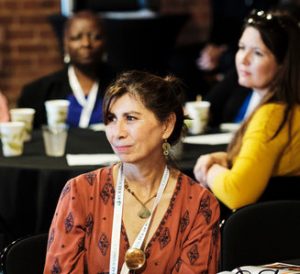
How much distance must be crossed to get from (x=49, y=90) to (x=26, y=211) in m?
1.16

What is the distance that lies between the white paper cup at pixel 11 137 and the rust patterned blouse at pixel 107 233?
1291mm

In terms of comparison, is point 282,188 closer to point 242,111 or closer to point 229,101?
point 242,111

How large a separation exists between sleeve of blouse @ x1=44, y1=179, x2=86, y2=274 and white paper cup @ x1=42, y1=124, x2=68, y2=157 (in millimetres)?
1364

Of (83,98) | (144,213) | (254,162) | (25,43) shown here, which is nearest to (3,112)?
(83,98)

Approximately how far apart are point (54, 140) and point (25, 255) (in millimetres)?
1306

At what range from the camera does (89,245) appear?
2.32 m

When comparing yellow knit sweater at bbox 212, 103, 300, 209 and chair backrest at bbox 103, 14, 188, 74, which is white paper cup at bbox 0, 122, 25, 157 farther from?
chair backrest at bbox 103, 14, 188, 74

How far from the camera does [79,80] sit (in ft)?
15.2

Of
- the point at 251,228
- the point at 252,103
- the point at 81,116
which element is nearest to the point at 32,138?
the point at 81,116

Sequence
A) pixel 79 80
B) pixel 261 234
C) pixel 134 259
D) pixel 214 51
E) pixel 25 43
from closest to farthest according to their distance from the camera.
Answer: pixel 134 259
pixel 261 234
pixel 79 80
pixel 214 51
pixel 25 43

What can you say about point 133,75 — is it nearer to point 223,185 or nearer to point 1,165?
point 223,185

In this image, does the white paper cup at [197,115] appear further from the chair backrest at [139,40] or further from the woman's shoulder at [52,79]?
the chair backrest at [139,40]

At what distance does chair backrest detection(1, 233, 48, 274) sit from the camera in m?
2.35

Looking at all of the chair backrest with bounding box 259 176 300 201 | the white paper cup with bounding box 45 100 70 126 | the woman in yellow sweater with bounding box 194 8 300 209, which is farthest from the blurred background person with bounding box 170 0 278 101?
the chair backrest with bounding box 259 176 300 201
